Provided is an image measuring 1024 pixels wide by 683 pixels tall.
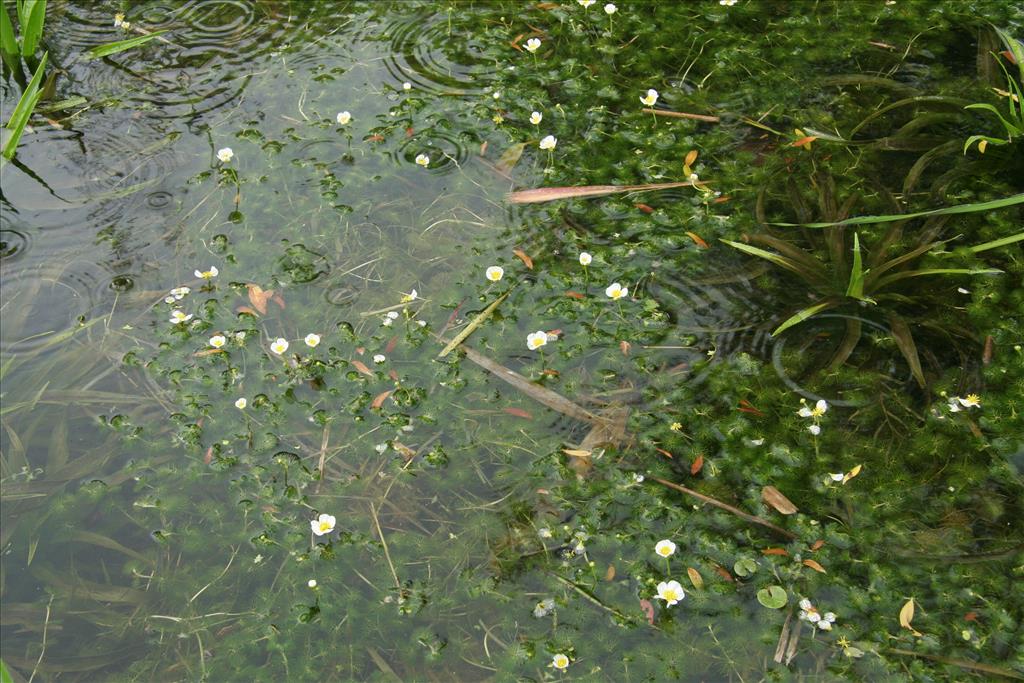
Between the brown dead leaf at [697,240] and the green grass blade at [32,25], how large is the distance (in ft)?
10.8

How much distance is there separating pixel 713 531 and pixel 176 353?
2.13m

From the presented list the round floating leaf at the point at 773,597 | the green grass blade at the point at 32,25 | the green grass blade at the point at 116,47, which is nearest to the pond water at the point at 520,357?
the round floating leaf at the point at 773,597

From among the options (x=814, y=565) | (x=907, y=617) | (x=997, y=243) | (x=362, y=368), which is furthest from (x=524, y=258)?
(x=907, y=617)

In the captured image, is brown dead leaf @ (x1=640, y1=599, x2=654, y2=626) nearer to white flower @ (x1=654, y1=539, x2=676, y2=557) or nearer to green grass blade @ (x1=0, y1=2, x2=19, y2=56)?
white flower @ (x1=654, y1=539, x2=676, y2=557)

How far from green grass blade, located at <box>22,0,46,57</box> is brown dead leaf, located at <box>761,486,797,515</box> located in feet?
13.2

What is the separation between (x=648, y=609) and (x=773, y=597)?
38cm

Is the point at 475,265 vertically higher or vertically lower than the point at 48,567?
higher

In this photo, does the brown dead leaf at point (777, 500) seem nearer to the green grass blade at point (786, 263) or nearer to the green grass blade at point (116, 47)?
the green grass blade at point (786, 263)

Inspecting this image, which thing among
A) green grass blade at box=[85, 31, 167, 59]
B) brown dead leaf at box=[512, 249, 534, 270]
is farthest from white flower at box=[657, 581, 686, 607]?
green grass blade at box=[85, 31, 167, 59]

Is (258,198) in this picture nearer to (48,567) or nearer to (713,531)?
(48,567)

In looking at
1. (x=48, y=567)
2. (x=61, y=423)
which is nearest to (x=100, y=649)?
(x=48, y=567)

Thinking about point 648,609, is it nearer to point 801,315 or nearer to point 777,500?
point 777,500

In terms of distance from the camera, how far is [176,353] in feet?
11.1

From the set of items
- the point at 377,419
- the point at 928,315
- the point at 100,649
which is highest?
the point at 928,315
